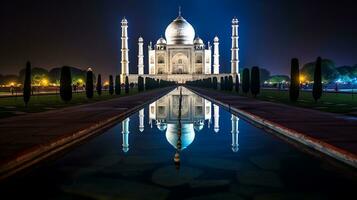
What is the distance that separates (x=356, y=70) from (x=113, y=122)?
6884 cm

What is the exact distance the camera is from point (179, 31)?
7769 cm

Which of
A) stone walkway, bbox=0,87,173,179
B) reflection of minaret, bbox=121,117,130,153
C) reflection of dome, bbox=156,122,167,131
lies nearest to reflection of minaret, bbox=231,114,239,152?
reflection of dome, bbox=156,122,167,131

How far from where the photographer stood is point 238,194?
351 centimetres

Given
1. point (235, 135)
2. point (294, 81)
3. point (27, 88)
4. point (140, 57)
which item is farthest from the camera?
point (140, 57)

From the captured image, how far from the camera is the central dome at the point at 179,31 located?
7769 centimetres

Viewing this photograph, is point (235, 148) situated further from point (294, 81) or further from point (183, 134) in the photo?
point (294, 81)

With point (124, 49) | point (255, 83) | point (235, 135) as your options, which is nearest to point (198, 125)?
point (235, 135)

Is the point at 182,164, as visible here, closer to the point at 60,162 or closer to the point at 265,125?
the point at 60,162

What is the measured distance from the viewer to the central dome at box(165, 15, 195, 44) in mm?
77688

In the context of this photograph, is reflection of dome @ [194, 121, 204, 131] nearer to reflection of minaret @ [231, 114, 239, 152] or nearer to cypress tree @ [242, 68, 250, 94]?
reflection of minaret @ [231, 114, 239, 152]

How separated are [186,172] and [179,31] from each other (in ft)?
245

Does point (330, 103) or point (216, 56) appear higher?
point (216, 56)

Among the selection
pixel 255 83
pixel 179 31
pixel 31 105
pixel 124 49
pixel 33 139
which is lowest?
pixel 33 139

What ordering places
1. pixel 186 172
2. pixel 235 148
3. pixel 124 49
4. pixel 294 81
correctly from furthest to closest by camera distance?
1. pixel 124 49
2. pixel 294 81
3. pixel 235 148
4. pixel 186 172
